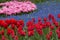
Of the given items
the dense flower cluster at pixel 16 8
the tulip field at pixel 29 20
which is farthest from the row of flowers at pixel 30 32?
the dense flower cluster at pixel 16 8

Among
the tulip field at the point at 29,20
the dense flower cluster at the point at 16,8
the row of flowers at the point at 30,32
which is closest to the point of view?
the row of flowers at the point at 30,32

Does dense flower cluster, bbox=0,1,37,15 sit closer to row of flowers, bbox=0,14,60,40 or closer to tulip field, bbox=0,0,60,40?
tulip field, bbox=0,0,60,40

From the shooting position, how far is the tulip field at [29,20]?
4.73m

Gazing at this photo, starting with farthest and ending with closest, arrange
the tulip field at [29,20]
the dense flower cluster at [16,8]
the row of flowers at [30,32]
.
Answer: the dense flower cluster at [16,8]
the tulip field at [29,20]
the row of flowers at [30,32]

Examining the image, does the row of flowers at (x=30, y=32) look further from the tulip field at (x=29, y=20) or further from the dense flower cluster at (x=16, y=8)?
the dense flower cluster at (x=16, y=8)

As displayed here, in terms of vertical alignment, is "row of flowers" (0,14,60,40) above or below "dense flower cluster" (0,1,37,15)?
above

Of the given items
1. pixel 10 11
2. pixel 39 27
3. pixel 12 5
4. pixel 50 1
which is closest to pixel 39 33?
pixel 39 27

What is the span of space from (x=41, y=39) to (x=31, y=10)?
19.8 feet

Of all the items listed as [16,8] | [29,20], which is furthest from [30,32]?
[16,8]

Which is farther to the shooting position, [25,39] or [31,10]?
[31,10]

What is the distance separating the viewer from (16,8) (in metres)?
10.9

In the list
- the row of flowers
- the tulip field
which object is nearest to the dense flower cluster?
the tulip field

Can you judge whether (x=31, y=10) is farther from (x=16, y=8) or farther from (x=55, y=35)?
(x=55, y=35)

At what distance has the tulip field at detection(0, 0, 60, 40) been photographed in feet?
15.5
